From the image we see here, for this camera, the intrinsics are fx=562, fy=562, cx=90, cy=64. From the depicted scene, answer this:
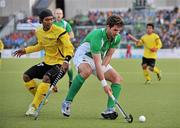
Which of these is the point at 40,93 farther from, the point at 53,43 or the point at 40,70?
the point at 53,43

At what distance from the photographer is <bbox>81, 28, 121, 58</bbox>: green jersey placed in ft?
30.8

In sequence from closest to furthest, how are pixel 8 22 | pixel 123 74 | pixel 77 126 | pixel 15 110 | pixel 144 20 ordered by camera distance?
pixel 77 126 < pixel 15 110 < pixel 123 74 < pixel 144 20 < pixel 8 22

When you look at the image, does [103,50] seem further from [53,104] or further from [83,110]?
[53,104]

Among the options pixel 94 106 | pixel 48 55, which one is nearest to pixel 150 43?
pixel 94 106

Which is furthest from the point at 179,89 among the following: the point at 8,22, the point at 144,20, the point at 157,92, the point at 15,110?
the point at 8,22

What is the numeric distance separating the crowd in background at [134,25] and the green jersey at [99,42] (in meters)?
30.8

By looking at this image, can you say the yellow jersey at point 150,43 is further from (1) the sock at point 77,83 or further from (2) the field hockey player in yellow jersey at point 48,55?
(1) the sock at point 77,83

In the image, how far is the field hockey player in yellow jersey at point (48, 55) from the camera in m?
10.1

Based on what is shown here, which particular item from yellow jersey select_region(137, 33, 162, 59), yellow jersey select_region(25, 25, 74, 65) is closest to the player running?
yellow jersey select_region(25, 25, 74, 65)

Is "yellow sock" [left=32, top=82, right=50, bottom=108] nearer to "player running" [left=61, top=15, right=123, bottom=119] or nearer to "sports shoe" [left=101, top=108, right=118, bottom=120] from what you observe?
"player running" [left=61, top=15, right=123, bottom=119]

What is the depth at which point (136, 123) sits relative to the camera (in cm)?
918

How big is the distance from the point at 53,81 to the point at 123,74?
1240 cm

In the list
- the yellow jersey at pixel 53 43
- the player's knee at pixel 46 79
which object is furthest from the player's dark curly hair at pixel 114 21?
the player's knee at pixel 46 79

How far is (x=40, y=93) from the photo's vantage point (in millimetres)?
10078
